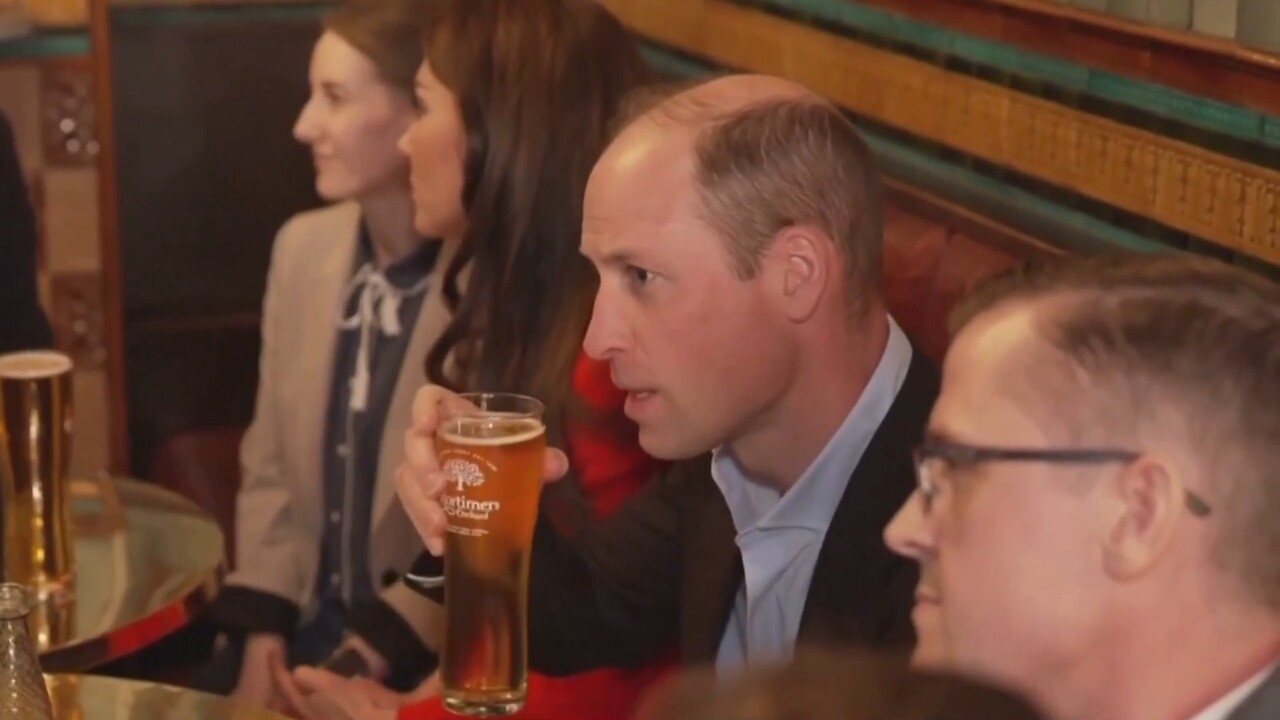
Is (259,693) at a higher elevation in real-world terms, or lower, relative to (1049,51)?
lower

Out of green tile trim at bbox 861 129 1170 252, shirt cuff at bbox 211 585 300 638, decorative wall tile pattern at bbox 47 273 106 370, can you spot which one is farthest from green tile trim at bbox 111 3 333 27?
green tile trim at bbox 861 129 1170 252

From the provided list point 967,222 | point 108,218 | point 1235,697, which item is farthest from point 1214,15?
point 108,218

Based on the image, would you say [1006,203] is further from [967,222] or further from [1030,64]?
[1030,64]

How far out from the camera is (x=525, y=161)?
228 centimetres

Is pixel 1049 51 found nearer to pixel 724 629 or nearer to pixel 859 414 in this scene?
pixel 859 414

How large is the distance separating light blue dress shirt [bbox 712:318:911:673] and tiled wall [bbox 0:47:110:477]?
228 centimetres

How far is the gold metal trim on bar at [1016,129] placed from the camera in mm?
1759

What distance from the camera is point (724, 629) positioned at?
1.77 metres

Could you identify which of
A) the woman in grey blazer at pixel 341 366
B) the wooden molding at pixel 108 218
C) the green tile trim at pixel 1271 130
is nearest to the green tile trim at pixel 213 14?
the wooden molding at pixel 108 218

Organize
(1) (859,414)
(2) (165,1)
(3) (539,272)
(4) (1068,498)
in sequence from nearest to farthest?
(4) (1068,498) → (1) (859,414) → (3) (539,272) → (2) (165,1)

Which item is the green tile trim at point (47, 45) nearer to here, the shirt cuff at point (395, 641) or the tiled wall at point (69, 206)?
the tiled wall at point (69, 206)

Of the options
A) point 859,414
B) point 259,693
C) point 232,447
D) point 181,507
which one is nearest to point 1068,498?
point 859,414

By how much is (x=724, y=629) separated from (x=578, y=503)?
1.18 ft

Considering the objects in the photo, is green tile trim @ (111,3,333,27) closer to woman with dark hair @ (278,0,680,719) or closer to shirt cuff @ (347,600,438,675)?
woman with dark hair @ (278,0,680,719)
